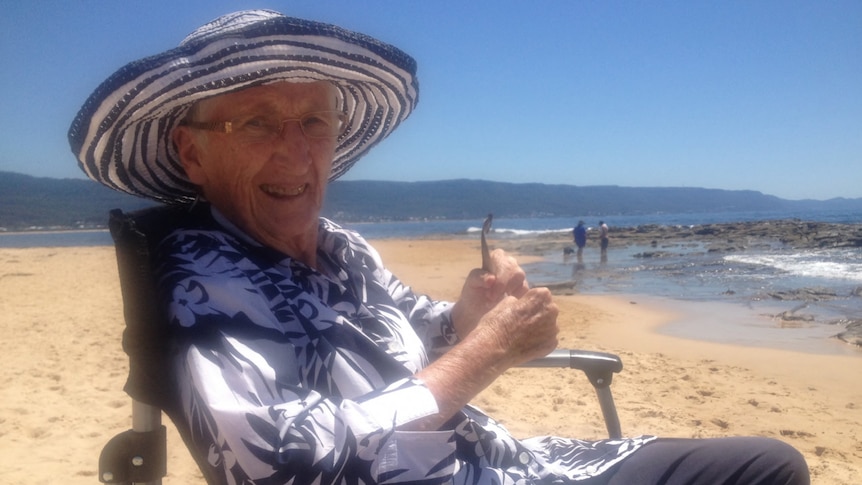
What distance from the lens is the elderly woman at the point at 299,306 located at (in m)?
1.04

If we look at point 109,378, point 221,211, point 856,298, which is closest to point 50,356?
point 109,378

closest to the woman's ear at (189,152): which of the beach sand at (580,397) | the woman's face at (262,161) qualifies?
the woman's face at (262,161)

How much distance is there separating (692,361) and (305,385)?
19.5ft

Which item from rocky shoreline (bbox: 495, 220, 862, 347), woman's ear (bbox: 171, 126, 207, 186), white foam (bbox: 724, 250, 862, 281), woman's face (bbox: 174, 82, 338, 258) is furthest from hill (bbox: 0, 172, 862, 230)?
woman's face (bbox: 174, 82, 338, 258)

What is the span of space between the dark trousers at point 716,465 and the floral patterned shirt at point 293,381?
0.42 feet

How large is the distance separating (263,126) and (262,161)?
0.08 meters

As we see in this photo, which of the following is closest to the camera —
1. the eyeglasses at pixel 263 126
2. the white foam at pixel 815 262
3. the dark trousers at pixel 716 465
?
the eyeglasses at pixel 263 126

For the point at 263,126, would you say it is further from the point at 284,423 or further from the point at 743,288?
the point at 743,288

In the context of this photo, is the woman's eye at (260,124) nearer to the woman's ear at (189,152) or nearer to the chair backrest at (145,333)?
the woman's ear at (189,152)

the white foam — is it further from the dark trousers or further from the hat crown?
the hat crown

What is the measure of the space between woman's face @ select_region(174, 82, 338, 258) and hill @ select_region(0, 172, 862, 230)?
→ 5098 cm

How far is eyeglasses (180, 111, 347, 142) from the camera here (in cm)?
141

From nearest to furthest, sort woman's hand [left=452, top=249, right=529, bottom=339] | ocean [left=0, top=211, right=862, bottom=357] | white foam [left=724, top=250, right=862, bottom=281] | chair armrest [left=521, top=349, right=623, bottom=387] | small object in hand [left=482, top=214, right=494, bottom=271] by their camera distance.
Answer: small object in hand [left=482, top=214, right=494, bottom=271] < woman's hand [left=452, top=249, right=529, bottom=339] < chair armrest [left=521, top=349, right=623, bottom=387] < ocean [left=0, top=211, right=862, bottom=357] < white foam [left=724, top=250, right=862, bottom=281]

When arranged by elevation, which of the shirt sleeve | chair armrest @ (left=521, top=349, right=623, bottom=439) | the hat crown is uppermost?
the hat crown
